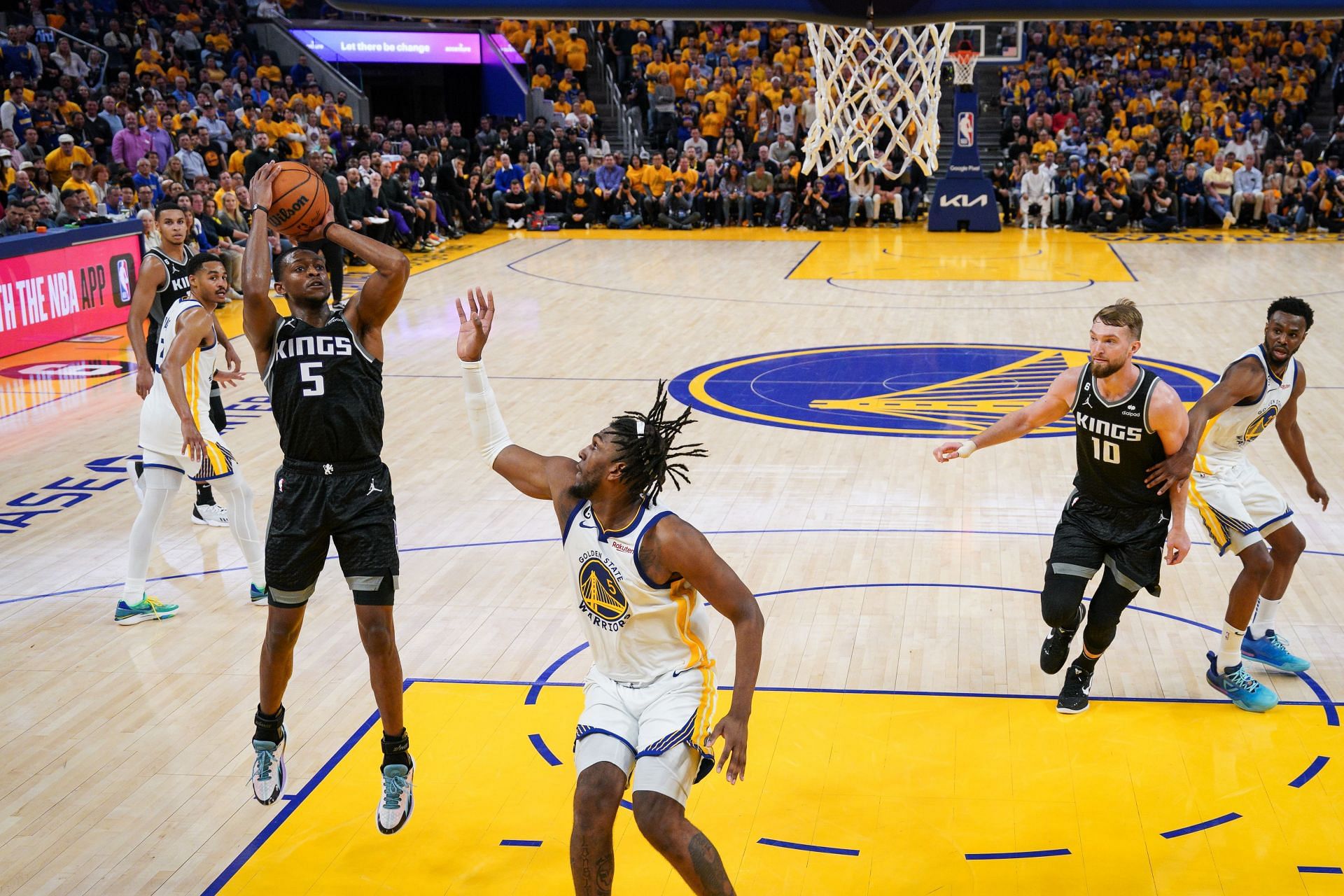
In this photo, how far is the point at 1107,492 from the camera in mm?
5070

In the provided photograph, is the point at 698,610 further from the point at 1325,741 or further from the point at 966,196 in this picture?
the point at 966,196

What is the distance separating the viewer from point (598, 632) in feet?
12.6

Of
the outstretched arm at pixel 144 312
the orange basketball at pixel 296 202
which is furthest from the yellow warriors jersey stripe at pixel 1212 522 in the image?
the outstretched arm at pixel 144 312

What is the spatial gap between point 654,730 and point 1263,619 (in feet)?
10.7

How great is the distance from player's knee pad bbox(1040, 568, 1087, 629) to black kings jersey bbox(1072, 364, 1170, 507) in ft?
1.08

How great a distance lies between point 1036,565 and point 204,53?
64.0ft

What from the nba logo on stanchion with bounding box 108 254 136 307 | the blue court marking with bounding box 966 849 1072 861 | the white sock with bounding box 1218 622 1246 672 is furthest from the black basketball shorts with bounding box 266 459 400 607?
the nba logo on stanchion with bounding box 108 254 136 307

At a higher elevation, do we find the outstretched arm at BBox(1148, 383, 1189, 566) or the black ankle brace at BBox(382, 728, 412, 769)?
the outstretched arm at BBox(1148, 383, 1189, 566)

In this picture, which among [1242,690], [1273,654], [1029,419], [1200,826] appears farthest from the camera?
[1273,654]

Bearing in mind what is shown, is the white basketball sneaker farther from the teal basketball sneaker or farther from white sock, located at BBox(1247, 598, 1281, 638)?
white sock, located at BBox(1247, 598, 1281, 638)

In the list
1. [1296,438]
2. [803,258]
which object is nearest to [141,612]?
[1296,438]

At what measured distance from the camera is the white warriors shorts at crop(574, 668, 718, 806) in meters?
3.65

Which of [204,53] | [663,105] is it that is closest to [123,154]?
[204,53]

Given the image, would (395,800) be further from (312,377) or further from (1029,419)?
(1029,419)
